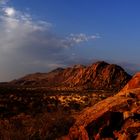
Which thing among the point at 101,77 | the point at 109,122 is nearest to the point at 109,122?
the point at 109,122

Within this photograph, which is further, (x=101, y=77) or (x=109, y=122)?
(x=101, y=77)

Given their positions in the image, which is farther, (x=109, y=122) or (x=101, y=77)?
(x=101, y=77)

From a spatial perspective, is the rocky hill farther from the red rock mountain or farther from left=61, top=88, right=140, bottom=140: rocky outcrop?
the red rock mountain

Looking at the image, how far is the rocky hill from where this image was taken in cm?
1806

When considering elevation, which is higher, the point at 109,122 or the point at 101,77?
the point at 109,122

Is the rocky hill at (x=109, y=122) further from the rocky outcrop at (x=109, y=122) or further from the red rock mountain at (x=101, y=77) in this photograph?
the red rock mountain at (x=101, y=77)

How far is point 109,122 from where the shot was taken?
18.6 m

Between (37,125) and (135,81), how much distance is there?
22.5 feet

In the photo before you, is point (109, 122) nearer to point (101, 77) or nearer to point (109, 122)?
point (109, 122)

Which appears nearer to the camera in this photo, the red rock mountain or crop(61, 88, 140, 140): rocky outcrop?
crop(61, 88, 140, 140): rocky outcrop

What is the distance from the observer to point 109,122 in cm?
1858

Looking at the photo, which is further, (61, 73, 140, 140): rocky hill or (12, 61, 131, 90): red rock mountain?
(12, 61, 131, 90): red rock mountain

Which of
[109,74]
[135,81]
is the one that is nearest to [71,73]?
[109,74]

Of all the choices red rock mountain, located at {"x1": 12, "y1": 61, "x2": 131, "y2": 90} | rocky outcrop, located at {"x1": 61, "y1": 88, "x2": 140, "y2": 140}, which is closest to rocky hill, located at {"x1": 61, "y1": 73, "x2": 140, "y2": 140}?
rocky outcrop, located at {"x1": 61, "y1": 88, "x2": 140, "y2": 140}
